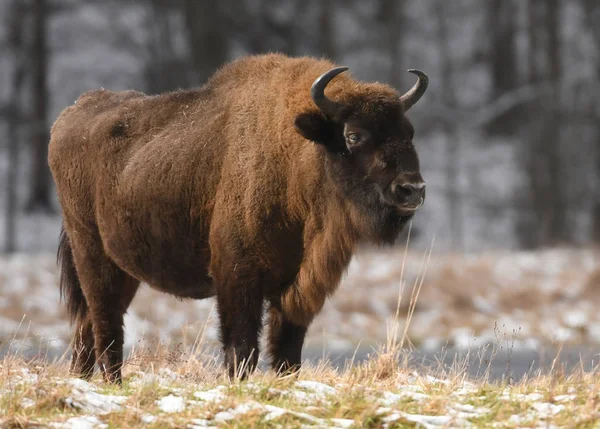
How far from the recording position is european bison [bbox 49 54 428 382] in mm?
7234

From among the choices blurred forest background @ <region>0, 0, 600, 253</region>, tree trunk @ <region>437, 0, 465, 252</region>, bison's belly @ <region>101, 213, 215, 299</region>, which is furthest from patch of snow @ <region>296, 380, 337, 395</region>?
tree trunk @ <region>437, 0, 465, 252</region>

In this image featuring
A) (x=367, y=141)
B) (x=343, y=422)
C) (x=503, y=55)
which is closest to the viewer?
(x=343, y=422)

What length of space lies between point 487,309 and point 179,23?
50.3 ft

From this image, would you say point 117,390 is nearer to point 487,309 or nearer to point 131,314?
point 131,314

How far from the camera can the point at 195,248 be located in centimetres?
771

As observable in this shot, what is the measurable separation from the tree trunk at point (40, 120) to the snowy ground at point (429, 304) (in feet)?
24.2

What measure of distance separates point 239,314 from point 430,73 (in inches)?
1098

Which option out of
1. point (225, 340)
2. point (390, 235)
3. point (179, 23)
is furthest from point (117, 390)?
point (179, 23)

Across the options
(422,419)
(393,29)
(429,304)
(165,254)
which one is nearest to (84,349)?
(165,254)

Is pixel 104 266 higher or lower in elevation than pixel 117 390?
higher

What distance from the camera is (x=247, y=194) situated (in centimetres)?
736

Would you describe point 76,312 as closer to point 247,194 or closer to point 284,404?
point 247,194

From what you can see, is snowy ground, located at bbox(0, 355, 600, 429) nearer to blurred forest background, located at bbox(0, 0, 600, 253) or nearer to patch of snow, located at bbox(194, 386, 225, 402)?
patch of snow, located at bbox(194, 386, 225, 402)

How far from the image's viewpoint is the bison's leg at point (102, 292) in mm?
8484
